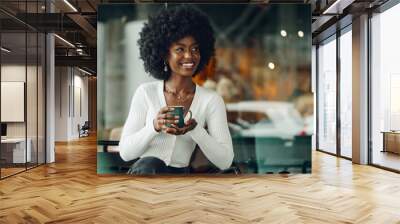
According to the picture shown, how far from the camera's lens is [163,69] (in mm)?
6426

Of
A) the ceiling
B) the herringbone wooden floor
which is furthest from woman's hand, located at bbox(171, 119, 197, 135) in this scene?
the ceiling

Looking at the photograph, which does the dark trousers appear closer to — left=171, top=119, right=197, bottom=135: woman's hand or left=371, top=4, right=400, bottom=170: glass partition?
left=171, top=119, right=197, bottom=135: woman's hand

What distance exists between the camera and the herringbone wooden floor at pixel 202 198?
13.4 ft

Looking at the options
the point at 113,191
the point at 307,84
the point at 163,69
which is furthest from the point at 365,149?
the point at 113,191

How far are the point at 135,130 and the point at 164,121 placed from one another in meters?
0.53

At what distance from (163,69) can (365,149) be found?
4651 millimetres

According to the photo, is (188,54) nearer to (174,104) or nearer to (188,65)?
(188,65)

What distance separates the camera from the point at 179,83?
640 cm

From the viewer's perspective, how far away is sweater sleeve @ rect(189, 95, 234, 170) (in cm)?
630

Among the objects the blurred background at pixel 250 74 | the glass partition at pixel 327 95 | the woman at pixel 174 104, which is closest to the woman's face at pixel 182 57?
the woman at pixel 174 104

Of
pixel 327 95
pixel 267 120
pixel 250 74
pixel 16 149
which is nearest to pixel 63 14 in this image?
pixel 16 149

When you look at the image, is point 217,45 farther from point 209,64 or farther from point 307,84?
point 307,84

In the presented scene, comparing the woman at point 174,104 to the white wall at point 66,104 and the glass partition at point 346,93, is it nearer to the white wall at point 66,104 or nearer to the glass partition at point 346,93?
the glass partition at point 346,93

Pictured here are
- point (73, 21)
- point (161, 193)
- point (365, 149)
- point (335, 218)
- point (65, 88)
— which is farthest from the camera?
point (65, 88)
